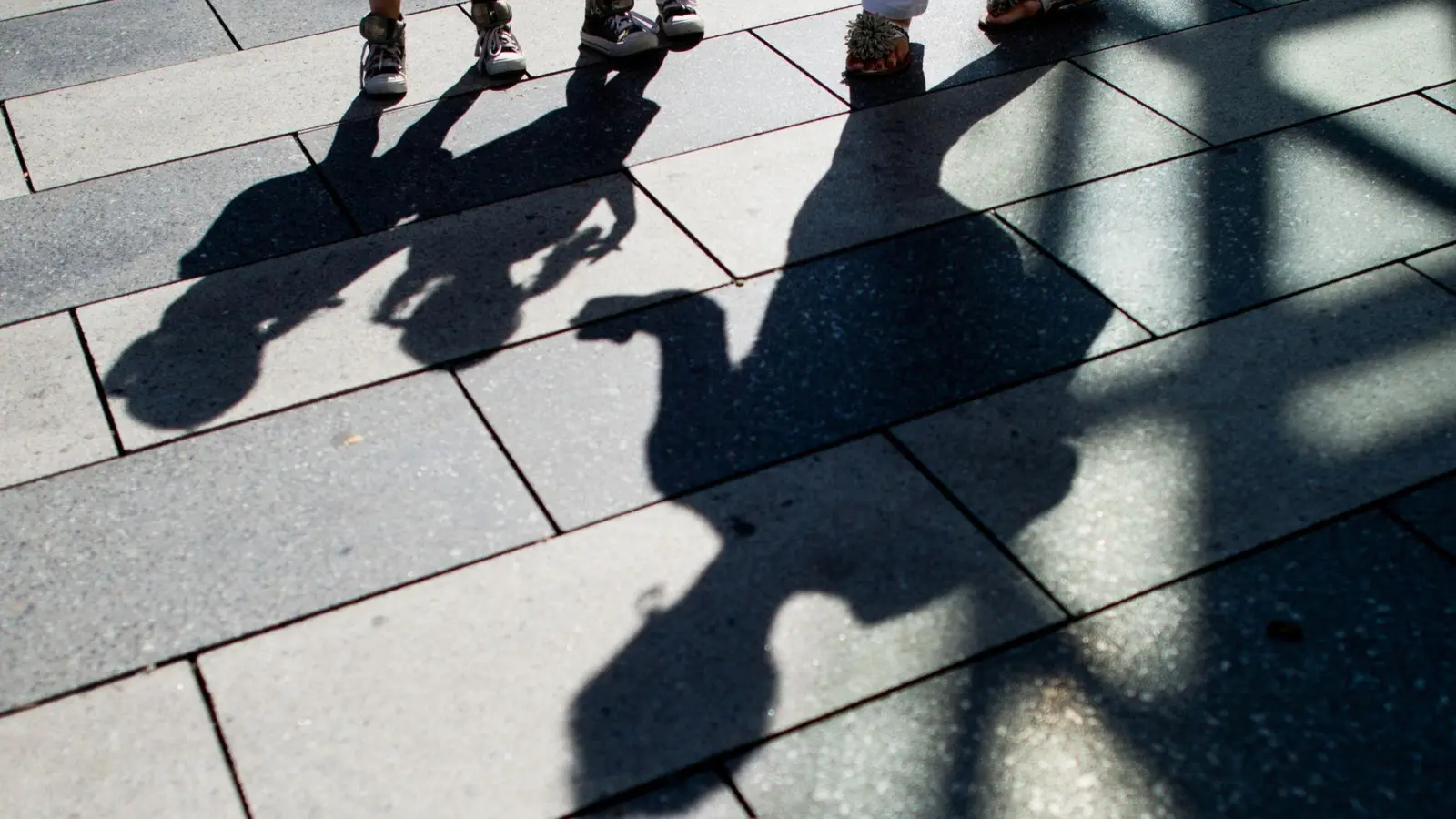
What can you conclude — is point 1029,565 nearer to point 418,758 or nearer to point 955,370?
point 955,370

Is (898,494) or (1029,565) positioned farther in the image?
(898,494)

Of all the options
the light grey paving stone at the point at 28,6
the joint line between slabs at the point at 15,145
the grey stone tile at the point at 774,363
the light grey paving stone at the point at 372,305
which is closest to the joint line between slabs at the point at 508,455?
the grey stone tile at the point at 774,363

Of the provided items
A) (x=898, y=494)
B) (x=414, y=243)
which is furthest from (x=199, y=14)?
(x=898, y=494)

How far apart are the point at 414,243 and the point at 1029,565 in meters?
2.12

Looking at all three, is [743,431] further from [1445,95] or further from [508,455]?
[1445,95]

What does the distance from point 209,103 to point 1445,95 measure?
417cm

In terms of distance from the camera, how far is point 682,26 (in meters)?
5.34

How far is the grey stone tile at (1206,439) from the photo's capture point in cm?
316

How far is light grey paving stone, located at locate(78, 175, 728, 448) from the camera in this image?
3.76 m

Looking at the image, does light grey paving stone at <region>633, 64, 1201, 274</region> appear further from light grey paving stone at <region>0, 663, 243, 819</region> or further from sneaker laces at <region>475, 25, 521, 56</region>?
light grey paving stone at <region>0, 663, 243, 819</region>

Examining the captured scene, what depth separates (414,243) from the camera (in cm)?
431

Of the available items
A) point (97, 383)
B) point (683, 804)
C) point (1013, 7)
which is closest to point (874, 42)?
point (1013, 7)

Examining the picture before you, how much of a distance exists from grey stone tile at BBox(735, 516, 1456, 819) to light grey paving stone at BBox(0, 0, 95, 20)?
4.74 m

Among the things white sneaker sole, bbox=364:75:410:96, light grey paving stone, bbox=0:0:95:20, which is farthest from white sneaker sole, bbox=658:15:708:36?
light grey paving stone, bbox=0:0:95:20
